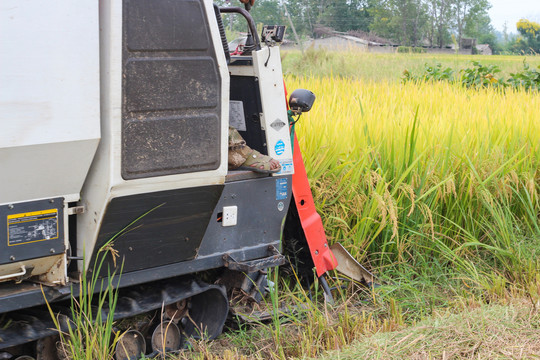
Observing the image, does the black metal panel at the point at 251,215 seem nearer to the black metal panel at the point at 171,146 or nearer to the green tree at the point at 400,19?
the black metal panel at the point at 171,146

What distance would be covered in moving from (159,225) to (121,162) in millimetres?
440

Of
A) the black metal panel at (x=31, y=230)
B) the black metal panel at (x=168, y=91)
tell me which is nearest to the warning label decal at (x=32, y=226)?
the black metal panel at (x=31, y=230)

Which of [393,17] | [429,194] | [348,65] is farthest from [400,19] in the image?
[429,194]

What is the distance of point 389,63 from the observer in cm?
1424

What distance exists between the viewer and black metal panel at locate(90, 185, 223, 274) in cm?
300

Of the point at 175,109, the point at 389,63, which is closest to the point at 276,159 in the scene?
the point at 175,109

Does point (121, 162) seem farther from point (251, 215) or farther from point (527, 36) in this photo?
point (527, 36)

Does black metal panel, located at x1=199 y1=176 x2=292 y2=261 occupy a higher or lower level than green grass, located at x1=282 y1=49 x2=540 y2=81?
lower

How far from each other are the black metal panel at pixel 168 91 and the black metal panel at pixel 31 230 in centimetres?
34

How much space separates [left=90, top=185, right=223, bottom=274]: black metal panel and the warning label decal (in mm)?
215

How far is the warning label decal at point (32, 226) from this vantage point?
8.96 feet

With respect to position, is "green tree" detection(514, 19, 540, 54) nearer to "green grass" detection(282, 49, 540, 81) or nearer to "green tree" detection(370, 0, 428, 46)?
"green tree" detection(370, 0, 428, 46)

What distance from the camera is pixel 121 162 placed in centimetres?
286

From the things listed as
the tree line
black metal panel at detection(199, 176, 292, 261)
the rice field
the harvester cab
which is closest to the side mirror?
the harvester cab
